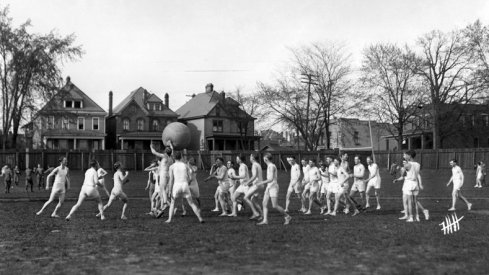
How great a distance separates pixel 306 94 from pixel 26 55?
27.3 m

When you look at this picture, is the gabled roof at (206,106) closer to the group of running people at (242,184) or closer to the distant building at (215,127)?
the distant building at (215,127)

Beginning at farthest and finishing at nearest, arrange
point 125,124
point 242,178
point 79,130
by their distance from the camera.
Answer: point 125,124
point 79,130
point 242,178

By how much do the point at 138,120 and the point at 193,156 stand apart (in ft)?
75.3

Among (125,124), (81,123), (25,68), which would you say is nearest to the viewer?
(25,68)

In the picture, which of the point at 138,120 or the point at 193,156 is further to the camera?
the point at 138,120

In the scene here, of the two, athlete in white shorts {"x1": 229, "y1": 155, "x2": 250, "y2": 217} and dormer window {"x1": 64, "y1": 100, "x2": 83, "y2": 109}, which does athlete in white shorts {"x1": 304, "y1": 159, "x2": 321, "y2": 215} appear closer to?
athlete in white shorts {"x1": 229, "y1": 155, "x2": 250, "y2": 217}

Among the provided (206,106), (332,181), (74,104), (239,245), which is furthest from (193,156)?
(239,245)

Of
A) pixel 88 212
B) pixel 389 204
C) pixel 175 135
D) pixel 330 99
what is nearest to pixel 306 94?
Answer: pixel 330 99

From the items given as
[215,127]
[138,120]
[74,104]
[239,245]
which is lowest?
[239,245]

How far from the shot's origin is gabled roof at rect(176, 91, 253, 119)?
70.7 metres

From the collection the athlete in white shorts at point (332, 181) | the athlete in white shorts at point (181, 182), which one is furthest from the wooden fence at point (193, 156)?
the athlete in white shorts at point (181, 182)

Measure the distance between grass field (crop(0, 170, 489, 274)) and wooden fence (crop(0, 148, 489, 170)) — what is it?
31589 millimetres

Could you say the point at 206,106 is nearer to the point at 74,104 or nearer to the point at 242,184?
the point at 74,104

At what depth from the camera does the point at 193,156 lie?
5075 centimetres
